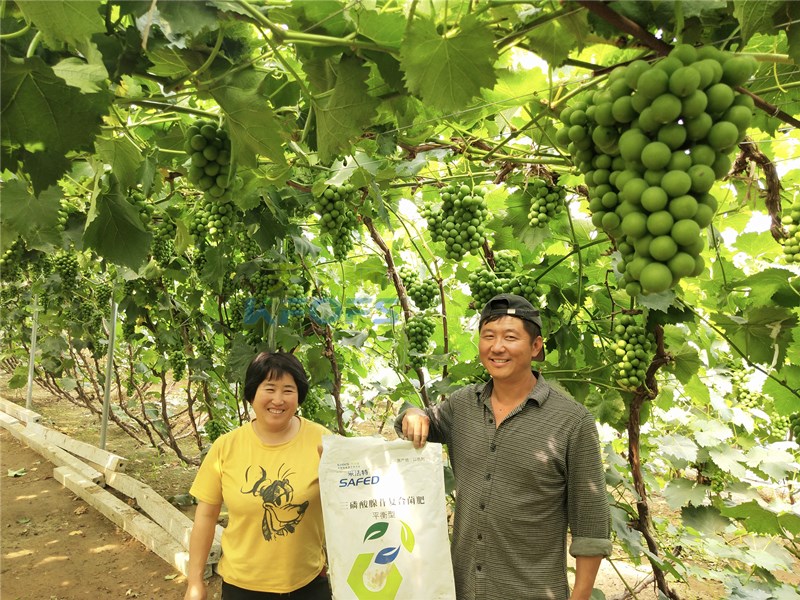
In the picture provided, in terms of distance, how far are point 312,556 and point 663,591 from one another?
1612mm

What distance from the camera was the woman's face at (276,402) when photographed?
2229 mm

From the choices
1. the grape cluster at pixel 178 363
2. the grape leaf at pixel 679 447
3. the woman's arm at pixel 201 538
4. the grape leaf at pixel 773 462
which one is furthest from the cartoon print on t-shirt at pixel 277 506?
the grape cluster at pixel 178 363

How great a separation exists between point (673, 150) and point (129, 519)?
533cm

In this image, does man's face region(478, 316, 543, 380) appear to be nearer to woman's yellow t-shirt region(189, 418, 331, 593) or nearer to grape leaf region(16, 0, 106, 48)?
woman's yellow t-shirt region(189, 418, 331, 593)

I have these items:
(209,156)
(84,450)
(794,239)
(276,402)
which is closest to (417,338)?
(276,402)

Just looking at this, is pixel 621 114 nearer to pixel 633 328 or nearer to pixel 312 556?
pixel 633 328

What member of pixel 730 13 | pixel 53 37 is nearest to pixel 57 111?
pixel 53 37

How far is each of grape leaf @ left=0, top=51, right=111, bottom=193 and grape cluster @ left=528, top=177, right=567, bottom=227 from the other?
1565 mm

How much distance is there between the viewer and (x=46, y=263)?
4984 millimetres

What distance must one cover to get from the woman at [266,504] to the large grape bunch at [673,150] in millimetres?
1686

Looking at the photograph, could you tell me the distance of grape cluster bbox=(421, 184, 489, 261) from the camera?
232 centimetres

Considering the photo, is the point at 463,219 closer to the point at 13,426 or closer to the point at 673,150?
the point at 673,150

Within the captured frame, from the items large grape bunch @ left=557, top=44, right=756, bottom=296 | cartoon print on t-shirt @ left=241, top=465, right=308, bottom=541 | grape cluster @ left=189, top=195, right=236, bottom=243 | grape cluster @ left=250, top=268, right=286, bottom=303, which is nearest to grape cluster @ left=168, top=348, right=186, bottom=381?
grape cluster @ left=250, top=268, right=286, bottom=303

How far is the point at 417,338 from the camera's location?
317 cm
